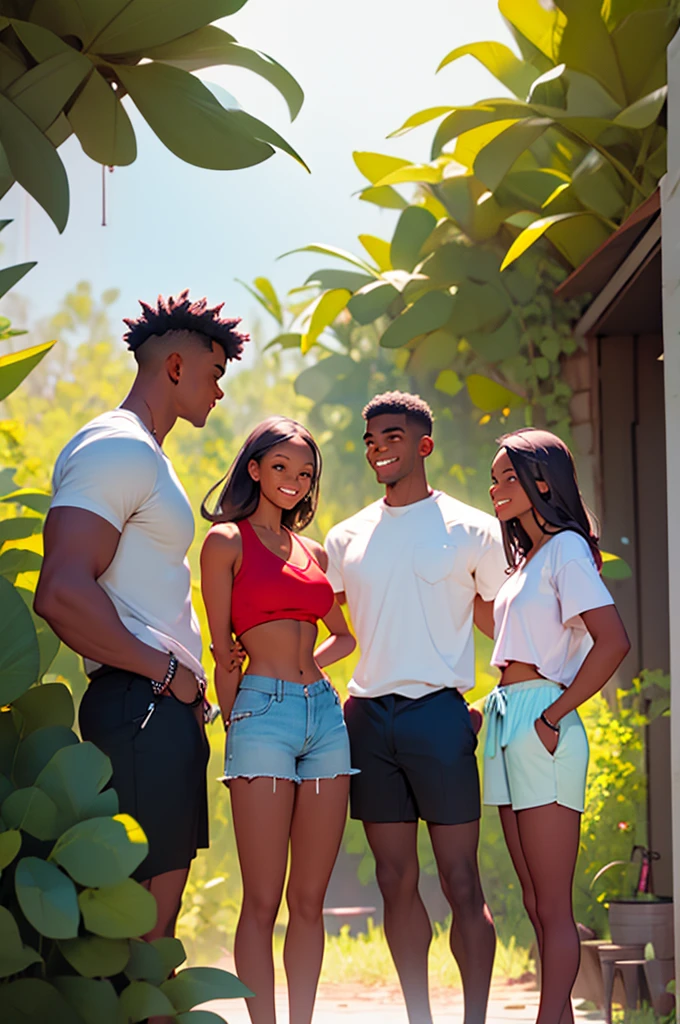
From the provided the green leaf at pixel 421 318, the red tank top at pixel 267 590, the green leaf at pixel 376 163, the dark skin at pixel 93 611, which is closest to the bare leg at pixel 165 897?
the dark skin at pixel 93 611

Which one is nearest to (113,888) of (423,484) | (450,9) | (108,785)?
(108,785)

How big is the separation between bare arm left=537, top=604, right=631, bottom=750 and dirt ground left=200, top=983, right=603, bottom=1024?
1612 millimetres

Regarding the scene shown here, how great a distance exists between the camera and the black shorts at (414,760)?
3131 millimetres

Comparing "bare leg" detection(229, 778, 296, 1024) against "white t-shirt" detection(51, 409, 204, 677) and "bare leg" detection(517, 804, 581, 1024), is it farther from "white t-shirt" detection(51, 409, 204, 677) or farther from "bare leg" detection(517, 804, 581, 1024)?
"bare leg" detection(517, 804, 581, 1024)

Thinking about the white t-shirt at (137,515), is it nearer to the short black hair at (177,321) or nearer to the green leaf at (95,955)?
the short black hair at (177,321)

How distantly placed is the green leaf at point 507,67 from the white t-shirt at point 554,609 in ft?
8.22

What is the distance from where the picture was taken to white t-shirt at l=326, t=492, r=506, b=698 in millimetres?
3197

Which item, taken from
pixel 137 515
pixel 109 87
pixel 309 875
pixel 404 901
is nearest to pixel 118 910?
pixel 137 515

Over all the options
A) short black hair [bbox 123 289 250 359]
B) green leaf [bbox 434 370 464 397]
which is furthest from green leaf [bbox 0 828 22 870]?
green leaf [bbox 434 370 464 397]

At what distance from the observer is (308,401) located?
507 cm

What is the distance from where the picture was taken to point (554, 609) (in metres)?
2.90

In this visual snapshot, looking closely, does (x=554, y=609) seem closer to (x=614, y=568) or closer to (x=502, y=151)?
(x=614, y=568)

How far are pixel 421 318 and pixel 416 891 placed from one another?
2457 millimetres

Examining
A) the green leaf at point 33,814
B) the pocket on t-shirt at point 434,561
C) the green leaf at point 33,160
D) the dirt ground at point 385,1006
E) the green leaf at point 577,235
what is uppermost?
the green leaf at point 577,235
